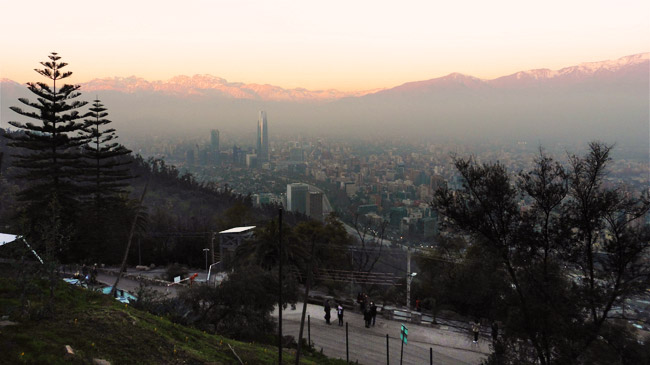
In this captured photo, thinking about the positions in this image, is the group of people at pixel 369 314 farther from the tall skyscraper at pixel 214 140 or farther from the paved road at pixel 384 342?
the tall skyscraper at pixel 214 140

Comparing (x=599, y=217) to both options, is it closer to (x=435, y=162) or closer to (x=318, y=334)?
(x=318, y=334)

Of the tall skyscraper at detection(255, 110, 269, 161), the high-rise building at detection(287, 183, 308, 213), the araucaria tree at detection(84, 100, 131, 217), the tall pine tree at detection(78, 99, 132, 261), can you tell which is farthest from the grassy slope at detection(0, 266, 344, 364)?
the tall skyscraper at detection(255, 110, 269, 161)

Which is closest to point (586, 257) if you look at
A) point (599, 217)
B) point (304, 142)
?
point (599, 217)

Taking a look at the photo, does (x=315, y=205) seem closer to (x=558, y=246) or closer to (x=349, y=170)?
(x=349, y=170)

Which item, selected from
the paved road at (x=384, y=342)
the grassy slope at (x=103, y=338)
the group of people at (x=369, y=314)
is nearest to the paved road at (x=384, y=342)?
the paved road at (x=384, y=342)

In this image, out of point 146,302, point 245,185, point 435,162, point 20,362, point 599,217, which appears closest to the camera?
point 20,362

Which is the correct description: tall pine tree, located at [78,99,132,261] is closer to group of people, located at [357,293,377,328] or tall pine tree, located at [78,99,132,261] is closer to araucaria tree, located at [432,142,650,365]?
group of people, located at [357,293,377,328]
